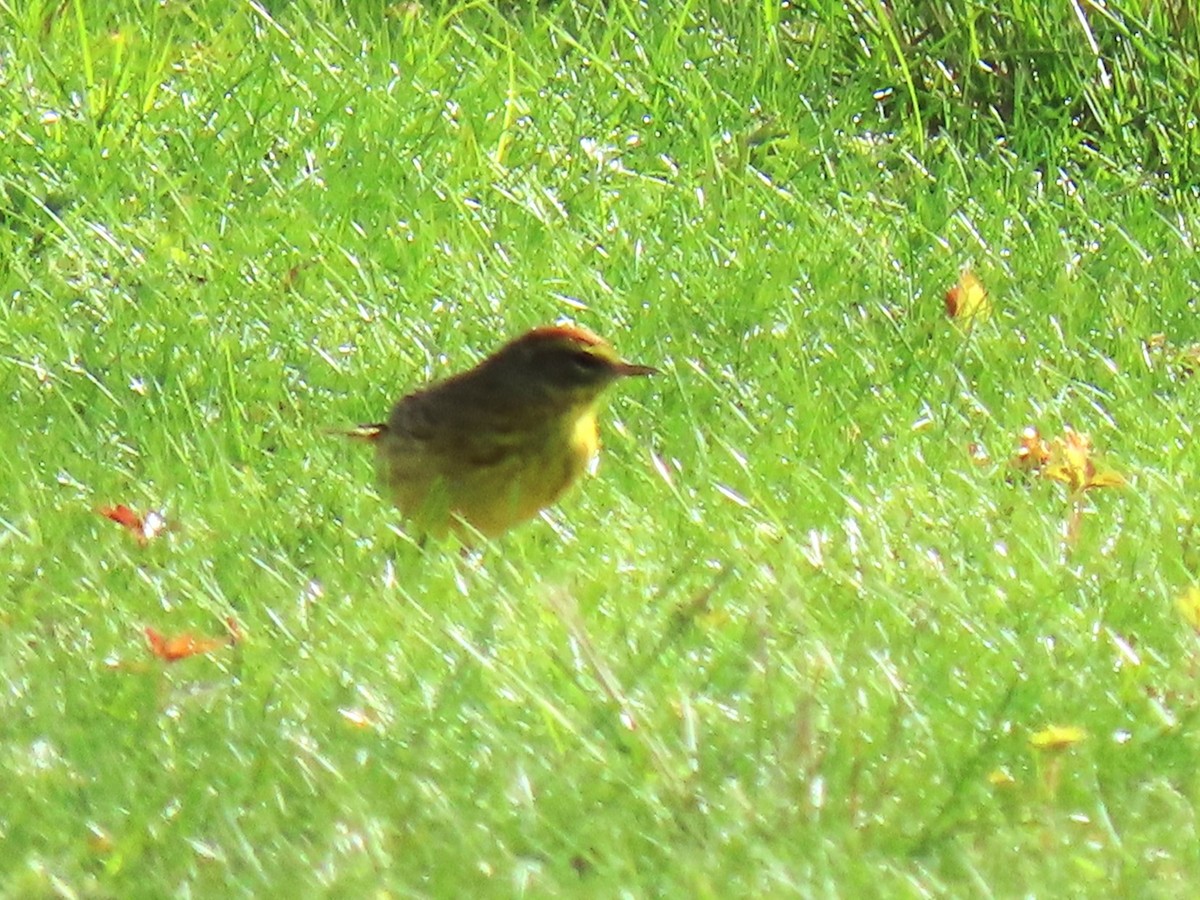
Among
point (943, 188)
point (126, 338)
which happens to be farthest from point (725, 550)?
point (943, 188)

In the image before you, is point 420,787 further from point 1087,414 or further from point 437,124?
point 437,124

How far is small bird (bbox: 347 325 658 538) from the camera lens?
5.40 meters

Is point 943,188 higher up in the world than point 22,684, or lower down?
lower down

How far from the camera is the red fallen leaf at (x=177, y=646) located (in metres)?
4.59

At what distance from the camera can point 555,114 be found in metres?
8.06

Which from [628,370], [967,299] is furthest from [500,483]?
[967,299]

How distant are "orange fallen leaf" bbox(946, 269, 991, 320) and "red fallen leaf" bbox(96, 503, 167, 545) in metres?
2.54

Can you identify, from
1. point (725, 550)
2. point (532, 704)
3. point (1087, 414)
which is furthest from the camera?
point (1087, 414)

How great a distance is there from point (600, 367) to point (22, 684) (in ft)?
5.53

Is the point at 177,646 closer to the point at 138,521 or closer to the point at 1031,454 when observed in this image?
the point at 138,521

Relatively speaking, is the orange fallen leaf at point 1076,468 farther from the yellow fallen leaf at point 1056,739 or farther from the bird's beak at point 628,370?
the yellow fallen leaf at point 1056,739

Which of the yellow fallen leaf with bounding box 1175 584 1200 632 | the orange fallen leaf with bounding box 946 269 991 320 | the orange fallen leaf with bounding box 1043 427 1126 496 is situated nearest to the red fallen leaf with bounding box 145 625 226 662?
the yellow fallen leaf with bounding box 1175 584 1200 632

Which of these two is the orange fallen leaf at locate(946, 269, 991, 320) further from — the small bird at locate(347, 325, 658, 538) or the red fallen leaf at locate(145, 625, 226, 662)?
the red fallen leaf at locate(145, 625, 226, 662)

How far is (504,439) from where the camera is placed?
5.41m
